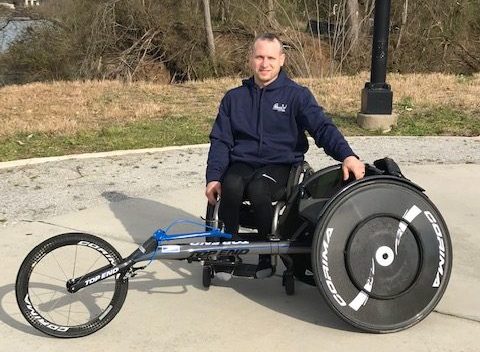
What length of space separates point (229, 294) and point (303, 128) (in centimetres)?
100

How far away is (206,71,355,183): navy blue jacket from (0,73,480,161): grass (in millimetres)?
4359

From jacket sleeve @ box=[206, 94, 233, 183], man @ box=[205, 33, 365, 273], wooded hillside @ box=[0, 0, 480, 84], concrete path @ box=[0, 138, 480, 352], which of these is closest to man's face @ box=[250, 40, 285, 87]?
man @ box=[205, 33, 365, 273]

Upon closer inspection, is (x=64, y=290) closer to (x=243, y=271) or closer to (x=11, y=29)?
(x=243, y=271)

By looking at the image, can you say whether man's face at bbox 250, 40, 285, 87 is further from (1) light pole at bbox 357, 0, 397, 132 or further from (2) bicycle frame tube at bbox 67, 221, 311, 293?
(1) light pole at bbox 357, 0, 397, 132

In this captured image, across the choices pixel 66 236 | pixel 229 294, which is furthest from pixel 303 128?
pixel 66 236

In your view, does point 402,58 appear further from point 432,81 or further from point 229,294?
point 229,294

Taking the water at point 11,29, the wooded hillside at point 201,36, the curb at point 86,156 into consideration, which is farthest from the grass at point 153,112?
the water at point 11,29

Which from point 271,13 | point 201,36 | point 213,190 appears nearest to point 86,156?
point 213,190

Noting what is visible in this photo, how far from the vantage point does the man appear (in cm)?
339

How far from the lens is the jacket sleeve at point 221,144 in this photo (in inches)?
139

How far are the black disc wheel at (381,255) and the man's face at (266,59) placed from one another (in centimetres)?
85

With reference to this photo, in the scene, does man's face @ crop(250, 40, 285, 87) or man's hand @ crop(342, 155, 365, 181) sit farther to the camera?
man's face @ crop(250, 40, 285, 87)

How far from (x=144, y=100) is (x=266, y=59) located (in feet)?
27.9

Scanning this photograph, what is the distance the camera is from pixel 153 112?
10.2 metres
